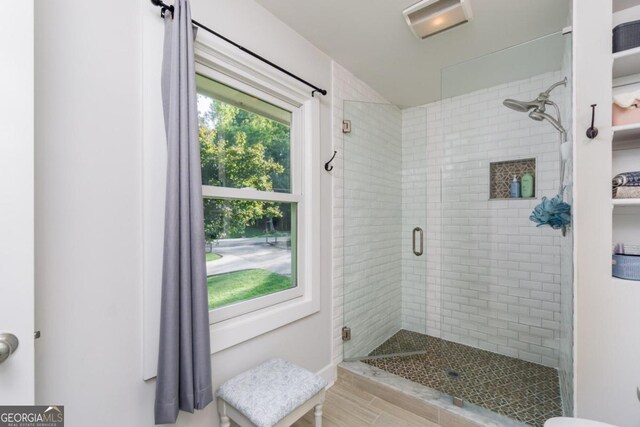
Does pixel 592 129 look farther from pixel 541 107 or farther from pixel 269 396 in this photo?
pixel 269 396

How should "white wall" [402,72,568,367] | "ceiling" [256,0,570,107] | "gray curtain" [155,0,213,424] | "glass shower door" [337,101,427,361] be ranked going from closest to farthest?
1. "gray curtain" [155,0,213,424]
2. "ceiling" [256,0,570,107]
3. "white wall" [402,72,568,367]
4. "glass shower door" [337,101,427,361]

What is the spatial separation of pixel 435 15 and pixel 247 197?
60.9 inches

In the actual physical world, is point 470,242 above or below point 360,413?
above

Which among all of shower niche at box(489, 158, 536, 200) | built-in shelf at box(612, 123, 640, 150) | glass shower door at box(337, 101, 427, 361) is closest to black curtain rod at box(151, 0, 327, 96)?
glass shower door at box(337, 101, 427, 361)

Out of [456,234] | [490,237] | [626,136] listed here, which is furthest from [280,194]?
[626,136]

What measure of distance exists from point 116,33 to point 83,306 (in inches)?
40.8

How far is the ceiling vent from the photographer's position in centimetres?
152

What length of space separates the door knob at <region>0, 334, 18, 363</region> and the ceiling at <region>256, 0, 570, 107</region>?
183cm

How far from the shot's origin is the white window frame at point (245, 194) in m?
1.12

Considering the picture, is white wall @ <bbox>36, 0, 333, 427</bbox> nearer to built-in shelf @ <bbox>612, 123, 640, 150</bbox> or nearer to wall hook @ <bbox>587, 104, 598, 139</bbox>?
Result: wall hook @ <bbox>587, 104, 598, 139</bbox>

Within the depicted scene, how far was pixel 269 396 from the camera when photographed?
1251 mm

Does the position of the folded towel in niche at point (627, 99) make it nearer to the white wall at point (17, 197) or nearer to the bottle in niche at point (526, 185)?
the bottle in niche at point (526, 185)

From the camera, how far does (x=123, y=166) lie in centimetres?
107

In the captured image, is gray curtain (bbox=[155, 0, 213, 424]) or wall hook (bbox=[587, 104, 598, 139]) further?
wall hook (bbox=[587, 104, 598, 139])
